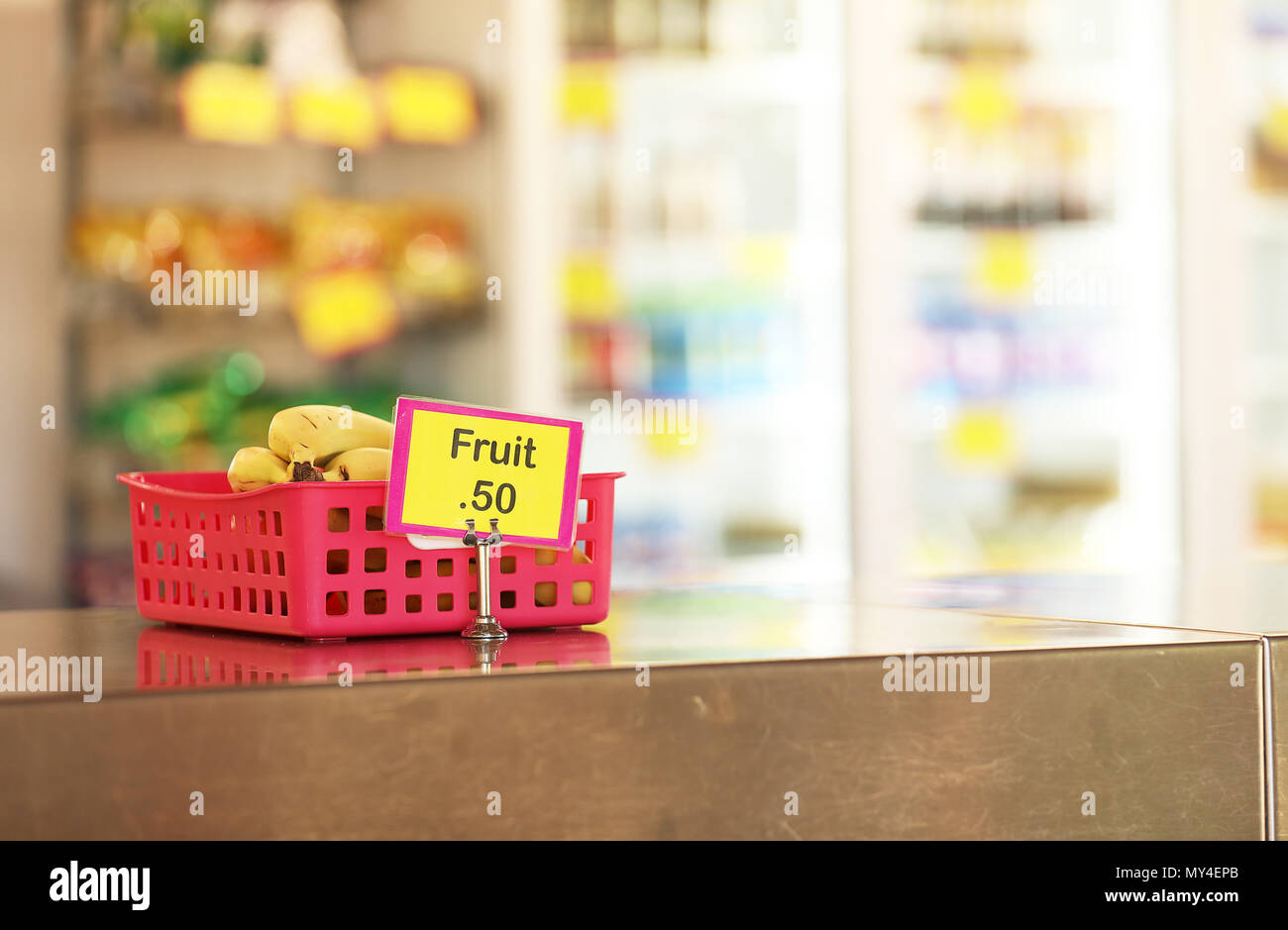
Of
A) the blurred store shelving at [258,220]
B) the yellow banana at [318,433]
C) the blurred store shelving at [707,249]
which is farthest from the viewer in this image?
the blurred store shelving at [707,249]

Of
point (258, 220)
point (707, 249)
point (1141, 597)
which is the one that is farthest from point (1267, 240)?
point (1141, 597)

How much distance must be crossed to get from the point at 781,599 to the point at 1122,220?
274cm

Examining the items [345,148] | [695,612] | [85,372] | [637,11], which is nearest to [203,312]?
[85,372]

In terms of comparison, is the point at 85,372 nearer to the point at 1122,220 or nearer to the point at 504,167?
the point at 504,167

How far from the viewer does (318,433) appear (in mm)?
935

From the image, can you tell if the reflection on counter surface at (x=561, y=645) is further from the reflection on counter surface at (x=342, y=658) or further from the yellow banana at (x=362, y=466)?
the yellow banana at (x=362, y=466)

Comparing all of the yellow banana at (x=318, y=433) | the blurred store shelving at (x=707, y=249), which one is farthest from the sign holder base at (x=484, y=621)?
the blurred store shelving at (x=707, y=249)

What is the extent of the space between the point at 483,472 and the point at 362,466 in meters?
→ 0.11

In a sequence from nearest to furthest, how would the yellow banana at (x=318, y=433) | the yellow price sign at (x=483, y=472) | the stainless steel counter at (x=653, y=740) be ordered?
1. the stainless steel counter at (x=653, y=740)
2. the yellow price sign at (x=483, y=472)
3. the yellow banana at (x=318, y=433)

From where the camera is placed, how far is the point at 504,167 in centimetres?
312

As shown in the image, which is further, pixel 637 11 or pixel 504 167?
pixel 637 11

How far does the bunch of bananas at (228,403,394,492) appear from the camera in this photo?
90 cm

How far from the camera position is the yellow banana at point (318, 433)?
0.93 m

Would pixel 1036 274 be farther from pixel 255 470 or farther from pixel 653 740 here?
pixel 653 740
